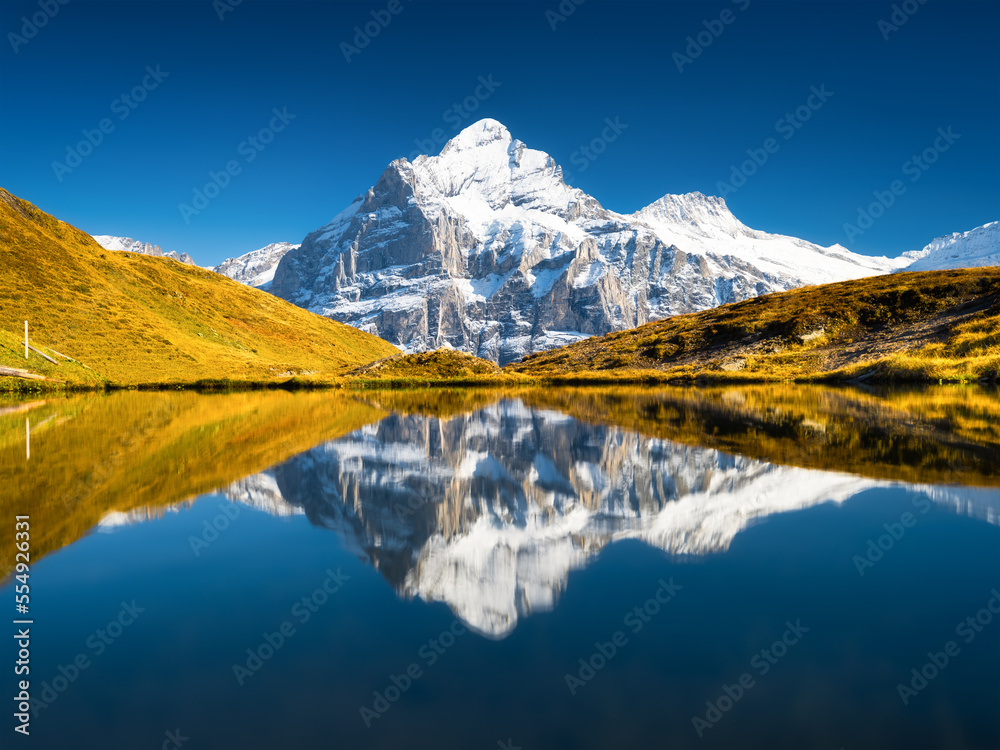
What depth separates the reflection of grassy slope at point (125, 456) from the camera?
34.1 ft

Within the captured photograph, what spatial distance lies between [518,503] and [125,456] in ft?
40.2

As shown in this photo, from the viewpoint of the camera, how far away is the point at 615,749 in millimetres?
3949

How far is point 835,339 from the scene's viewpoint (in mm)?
75500

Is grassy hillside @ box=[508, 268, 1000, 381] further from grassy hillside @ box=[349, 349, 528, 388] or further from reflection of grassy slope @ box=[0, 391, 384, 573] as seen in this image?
reflection of grassy slope @ box=[0, 391, 384, 573]

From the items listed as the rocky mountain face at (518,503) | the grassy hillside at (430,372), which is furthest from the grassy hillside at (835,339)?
the rocky mountain face at (518,503)

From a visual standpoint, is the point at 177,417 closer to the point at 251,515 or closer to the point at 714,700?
the point at 251,515

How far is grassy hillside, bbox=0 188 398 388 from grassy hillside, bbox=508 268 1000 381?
44.6 meters

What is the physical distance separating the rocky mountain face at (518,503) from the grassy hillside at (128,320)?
180 feet

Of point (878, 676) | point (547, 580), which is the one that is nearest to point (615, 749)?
point (878, 676)

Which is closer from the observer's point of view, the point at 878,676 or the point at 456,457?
the point at 878,676

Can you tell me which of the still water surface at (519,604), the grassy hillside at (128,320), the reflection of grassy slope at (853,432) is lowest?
the still water surface at (519,604)

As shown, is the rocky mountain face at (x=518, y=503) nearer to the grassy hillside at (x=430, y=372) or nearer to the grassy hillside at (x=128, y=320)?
the grassy hillside at (x=430, y=372)

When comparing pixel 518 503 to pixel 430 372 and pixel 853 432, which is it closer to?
pixel 853 432

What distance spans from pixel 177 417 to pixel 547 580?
1044 inches
